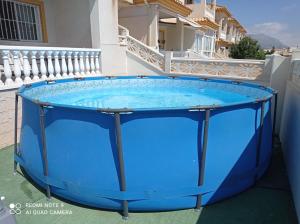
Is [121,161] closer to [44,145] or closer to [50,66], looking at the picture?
[44,145]

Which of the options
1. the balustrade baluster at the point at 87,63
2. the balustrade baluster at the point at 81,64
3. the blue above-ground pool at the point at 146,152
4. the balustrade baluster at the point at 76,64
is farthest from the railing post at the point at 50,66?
the blue above-ground pool at the point at 146,152

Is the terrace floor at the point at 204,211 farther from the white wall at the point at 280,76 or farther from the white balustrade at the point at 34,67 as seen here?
the white balustrade at the point at 34,67

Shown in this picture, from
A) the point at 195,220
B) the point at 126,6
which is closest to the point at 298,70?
the point at 195,220

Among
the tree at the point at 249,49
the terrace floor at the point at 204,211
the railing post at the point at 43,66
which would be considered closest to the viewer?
the terrace floor at the point at 204,211

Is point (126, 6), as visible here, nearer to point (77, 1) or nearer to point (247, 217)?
point (77, 1)

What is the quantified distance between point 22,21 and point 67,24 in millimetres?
2001

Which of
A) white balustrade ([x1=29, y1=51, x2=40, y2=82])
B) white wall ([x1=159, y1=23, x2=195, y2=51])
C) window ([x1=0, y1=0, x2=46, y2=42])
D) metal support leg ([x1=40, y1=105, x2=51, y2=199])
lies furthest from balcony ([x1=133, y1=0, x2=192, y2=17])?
metal support leg ([x1=40, y1=105, x2=51, y2=199])

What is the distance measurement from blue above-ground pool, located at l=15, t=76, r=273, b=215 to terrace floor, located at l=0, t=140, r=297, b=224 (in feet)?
0.41

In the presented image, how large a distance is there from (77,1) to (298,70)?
9.24m

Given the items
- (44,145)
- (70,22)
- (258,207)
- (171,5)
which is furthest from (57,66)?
(171,5)

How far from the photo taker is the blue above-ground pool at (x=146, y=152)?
314cm

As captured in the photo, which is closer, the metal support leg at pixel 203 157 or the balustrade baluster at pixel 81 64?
the metal support leg at pixel 203 157

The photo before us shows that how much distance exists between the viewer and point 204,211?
346 centimetres

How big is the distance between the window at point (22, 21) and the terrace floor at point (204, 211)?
27.5ft
